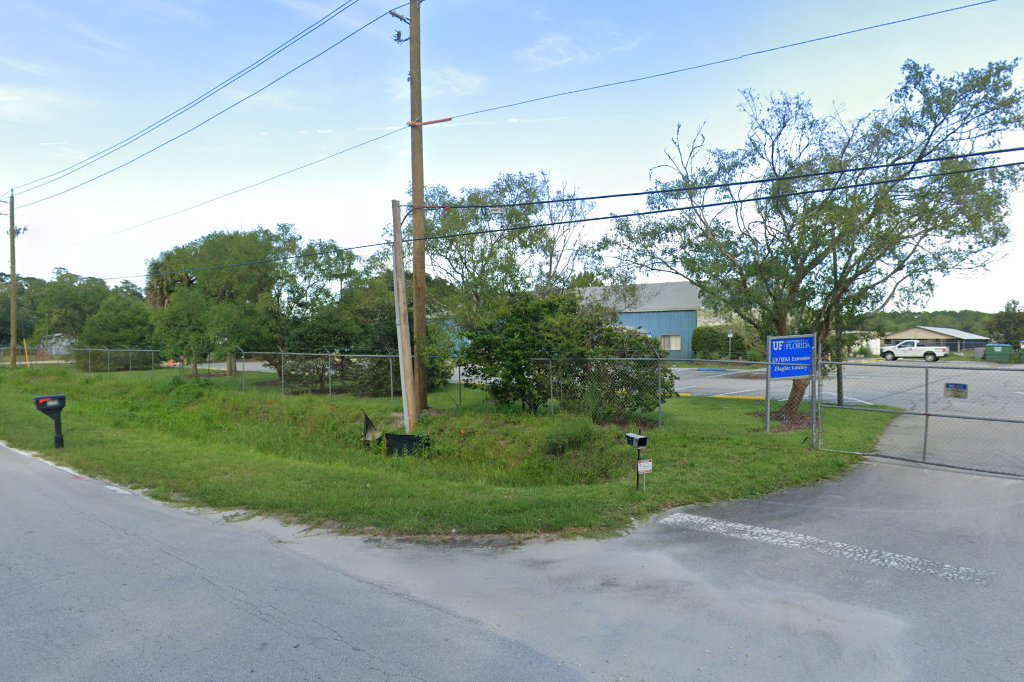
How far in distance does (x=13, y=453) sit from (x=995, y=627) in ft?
52.5

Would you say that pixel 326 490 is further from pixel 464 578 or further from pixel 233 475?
pixel 464 578

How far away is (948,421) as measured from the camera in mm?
15656

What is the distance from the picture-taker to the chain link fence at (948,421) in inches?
408

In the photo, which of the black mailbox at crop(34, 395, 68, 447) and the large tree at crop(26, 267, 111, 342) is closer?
the black mailbox at crop(34, 395, 68, 447)

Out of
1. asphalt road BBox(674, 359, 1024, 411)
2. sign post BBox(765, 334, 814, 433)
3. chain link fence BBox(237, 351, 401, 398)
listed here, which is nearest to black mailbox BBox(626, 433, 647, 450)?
sign post BBox(765, 334, 814, 433)

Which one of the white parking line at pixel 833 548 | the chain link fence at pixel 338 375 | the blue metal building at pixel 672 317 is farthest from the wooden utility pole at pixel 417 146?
the blue metal building at pixel 672 317

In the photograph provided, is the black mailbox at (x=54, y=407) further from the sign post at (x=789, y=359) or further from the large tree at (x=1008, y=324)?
the large tree at (x=1008, y=324)

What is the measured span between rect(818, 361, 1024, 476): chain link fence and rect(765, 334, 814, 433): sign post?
0.53 m

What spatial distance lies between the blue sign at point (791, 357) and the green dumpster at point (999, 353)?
38866 mm

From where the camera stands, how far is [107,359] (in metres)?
31.9

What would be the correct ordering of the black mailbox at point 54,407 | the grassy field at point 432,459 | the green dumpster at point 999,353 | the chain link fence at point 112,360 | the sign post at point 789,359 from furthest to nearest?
1. the green dumpster at point 999,353
2. the chain link fence at point 112,360
3. the black mailbox at point 54,407
4. the sign post at point 789,359
5. the grassy field at point 432,459

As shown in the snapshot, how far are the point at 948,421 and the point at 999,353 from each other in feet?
116

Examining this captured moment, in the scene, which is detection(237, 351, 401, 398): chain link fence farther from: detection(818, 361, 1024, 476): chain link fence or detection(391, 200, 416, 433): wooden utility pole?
detection(818, 361, 1024, 476): chain link fence

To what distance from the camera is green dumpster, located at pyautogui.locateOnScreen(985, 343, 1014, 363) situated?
136 ft
